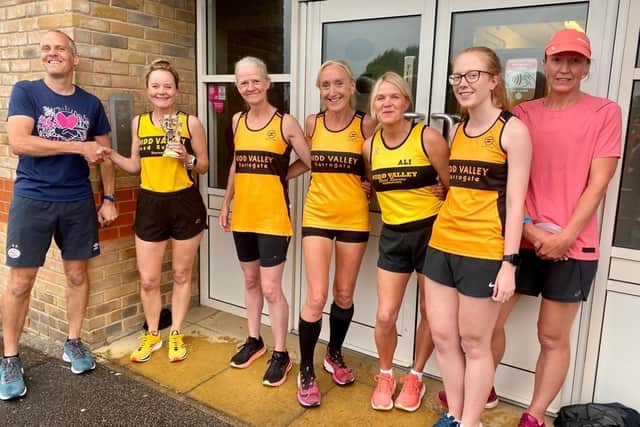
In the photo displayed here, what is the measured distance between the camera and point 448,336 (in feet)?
7.66

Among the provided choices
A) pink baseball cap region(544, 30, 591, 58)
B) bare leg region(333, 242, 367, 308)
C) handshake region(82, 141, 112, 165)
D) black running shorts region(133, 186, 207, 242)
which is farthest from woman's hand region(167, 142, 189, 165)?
pink baseball cap region(544, 30, 591, 58)

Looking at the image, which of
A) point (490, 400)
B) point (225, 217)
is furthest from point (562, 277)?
point (225, 217)

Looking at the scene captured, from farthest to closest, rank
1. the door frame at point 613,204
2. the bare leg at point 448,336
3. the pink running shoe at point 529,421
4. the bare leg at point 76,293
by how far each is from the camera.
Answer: the bare leg at point 76,293 < the pink running shoe at point 529,421 < the door frame at point 613,204 < the bare leg at point 448,336

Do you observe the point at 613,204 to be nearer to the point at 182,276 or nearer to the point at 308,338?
the point at 308,338

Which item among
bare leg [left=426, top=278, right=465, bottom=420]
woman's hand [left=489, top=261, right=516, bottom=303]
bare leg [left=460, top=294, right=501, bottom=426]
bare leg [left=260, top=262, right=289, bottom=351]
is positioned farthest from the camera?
bare leg [left=260, top=262, right=289, bottom=351]

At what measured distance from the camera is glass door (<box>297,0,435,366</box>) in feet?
9.75

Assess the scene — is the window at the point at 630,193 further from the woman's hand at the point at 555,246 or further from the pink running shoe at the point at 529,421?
the pink running shoe at the point at 529,421

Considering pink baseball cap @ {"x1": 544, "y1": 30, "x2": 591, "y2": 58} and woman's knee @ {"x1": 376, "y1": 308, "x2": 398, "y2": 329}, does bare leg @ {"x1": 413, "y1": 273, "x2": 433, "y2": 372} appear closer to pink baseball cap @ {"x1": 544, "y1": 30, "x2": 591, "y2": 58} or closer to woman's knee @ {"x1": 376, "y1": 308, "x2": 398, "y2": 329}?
woman's knee @ {"x1": 376, "y1": 308, "x2": 398, "y2": 329}

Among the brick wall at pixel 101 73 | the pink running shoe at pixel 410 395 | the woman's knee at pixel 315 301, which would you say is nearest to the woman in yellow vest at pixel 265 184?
the woman's knee at pixel 315 301

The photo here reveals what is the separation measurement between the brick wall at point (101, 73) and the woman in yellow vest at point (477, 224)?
2.17m

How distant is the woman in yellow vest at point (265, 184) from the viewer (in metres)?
2.87

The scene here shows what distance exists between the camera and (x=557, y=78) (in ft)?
7.29

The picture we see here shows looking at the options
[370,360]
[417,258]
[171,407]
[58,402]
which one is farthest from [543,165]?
[58,402]

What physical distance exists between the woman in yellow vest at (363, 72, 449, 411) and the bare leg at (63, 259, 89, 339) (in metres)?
1.78
